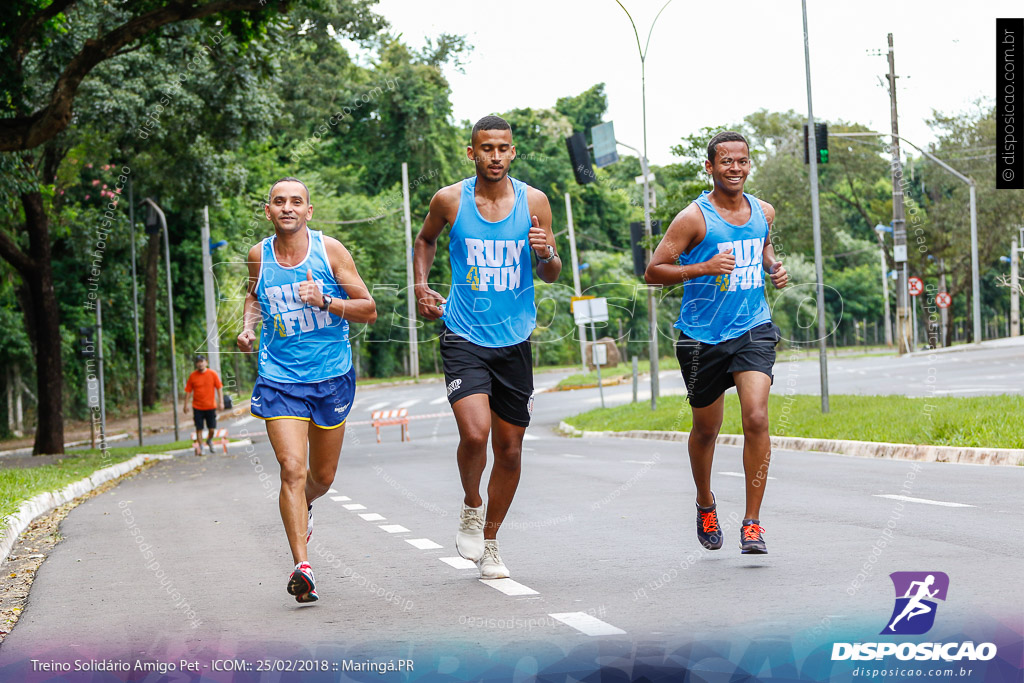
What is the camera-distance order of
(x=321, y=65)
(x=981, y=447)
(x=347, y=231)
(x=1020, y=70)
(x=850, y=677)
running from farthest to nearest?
(x=347, y=231), (x=321, y=65), (x=1020, y=70), (x=981, y=447), (x=850, y=677)

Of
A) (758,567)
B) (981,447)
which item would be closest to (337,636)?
(758,567)

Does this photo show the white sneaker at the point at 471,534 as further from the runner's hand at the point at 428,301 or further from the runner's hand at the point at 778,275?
the runner's hand at the point at 778,275

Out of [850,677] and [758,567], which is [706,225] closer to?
[758,567]

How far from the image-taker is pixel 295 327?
6.49 metres

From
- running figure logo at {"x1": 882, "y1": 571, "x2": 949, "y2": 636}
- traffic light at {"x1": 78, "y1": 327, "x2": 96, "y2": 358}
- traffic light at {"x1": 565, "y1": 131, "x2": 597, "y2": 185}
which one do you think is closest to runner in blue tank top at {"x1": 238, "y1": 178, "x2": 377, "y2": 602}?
running figure logo at {"x1": 882, "y1": 571, "x2": 949, "y2": 636}

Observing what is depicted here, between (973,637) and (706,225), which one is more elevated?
(706,225)

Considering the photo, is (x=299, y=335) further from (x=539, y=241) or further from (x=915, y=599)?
(x=915, y=599)

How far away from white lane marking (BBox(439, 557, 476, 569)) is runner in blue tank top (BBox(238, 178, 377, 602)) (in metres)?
1.09

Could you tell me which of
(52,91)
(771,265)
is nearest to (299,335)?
(771,265)

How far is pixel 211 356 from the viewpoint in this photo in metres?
40.1

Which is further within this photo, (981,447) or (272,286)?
(981,447)

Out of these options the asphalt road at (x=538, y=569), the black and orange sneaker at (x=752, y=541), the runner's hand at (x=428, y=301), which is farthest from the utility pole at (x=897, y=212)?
the runner's hand at (x=428, y=301)

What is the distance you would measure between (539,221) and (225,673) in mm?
2754

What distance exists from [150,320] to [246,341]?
3580cm
